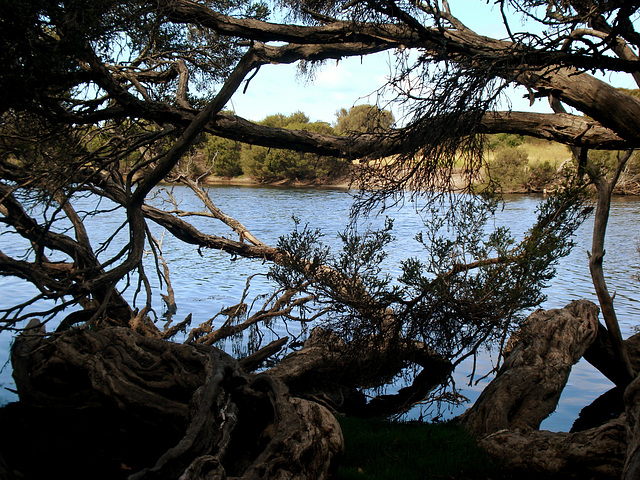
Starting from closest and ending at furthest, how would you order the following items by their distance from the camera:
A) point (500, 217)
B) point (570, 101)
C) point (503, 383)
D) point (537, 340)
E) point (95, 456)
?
point (570, 101)
point (95, 456)
point (503, 383)
point (537, 340)
point (500, 217)

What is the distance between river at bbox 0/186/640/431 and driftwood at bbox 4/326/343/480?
3.51ft

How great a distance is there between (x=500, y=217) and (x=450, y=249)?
17123 millimetres

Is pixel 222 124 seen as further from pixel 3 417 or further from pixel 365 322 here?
pixel 3 417

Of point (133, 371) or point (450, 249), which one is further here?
point (450, 249)

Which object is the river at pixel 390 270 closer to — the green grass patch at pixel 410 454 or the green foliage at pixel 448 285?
the green foliage at pixel 448 285

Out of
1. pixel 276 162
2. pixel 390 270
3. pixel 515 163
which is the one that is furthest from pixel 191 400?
pixel 276 162

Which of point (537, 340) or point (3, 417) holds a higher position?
point (537, 340)

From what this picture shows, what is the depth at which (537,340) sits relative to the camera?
588 centimetres

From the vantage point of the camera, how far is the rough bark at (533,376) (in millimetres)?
5199

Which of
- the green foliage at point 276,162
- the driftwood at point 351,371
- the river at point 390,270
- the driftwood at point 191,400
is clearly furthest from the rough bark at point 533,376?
the green foliage at point 276,162

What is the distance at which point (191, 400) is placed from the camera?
3.88 metres

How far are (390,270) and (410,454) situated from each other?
774 cm

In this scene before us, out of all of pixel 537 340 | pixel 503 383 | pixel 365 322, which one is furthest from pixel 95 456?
pixel 537 340

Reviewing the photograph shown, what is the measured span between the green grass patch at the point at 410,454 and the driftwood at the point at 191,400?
573 mm
